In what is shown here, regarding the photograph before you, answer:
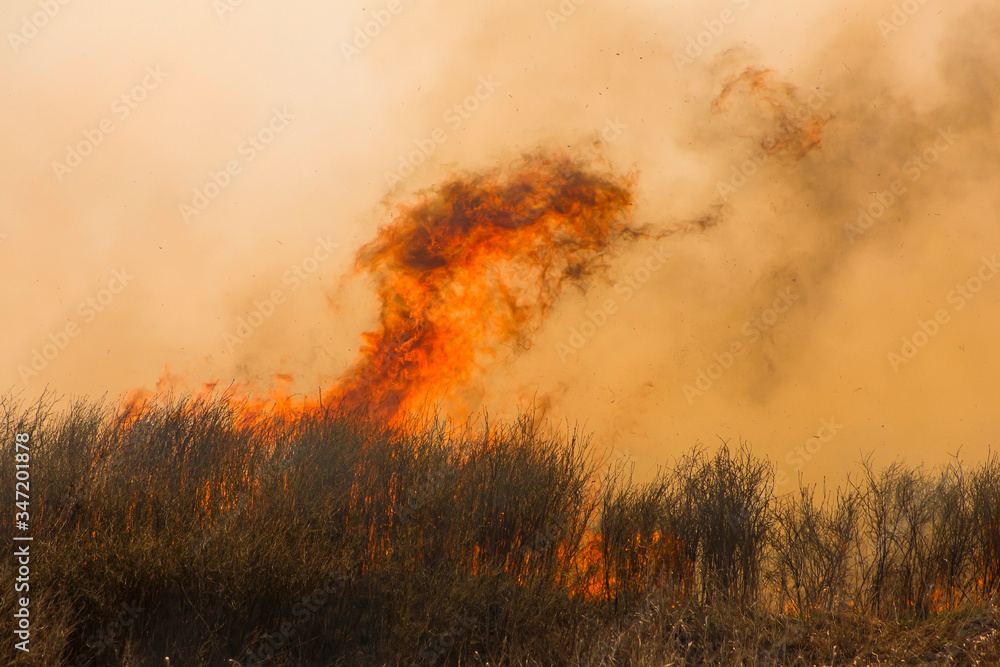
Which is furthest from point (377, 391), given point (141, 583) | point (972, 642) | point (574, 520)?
point (972, 642)

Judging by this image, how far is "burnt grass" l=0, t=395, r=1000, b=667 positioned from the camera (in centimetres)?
1109

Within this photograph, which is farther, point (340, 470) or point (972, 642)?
point (340, 470)

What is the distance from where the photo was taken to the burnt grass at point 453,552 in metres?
11.1

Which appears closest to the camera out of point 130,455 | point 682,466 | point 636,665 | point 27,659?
point 27,659

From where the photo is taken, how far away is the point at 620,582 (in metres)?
17.0

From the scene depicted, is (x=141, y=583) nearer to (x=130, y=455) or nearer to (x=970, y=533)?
(x=130, y=455)

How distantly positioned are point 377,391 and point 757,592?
13.1 m

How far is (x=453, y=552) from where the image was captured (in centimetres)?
1500

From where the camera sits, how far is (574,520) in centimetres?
1753

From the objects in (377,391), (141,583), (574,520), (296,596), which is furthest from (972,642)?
(377,391)

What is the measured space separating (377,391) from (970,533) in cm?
1790

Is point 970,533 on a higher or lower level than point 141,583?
higher

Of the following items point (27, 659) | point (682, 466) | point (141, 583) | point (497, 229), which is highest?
point (497, 229)

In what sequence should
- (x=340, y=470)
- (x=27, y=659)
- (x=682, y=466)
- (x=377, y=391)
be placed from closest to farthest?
(x=27, y=659)
(x=340, y=470)
(x=682, y=466)
(x=377, y=391)
